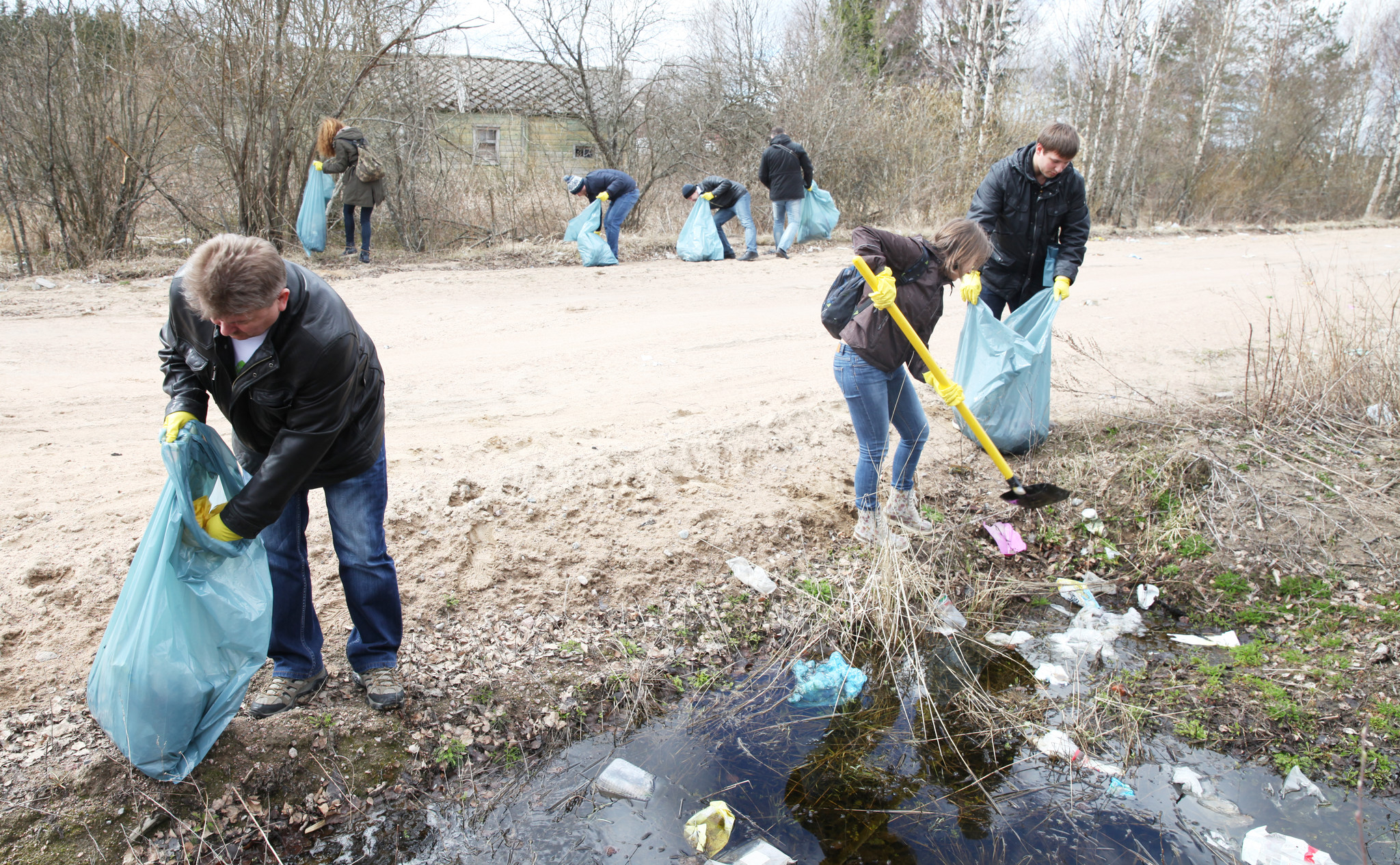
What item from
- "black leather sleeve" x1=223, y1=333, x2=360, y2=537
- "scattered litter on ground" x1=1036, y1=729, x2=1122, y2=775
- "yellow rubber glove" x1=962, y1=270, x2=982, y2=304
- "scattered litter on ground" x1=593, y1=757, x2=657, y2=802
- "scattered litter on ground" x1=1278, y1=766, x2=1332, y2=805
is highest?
"yellow rubber glove" x1=962, y1=270, x2=982, y2=304

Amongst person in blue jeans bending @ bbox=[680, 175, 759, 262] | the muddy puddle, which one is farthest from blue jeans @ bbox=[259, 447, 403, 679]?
person in blue jeans bending @ bbox=[680, 175, 759, 262]

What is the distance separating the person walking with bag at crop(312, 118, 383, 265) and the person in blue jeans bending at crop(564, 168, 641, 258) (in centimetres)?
187

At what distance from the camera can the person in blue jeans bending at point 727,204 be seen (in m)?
9.05

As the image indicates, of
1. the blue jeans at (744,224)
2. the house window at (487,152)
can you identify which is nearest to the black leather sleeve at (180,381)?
the blue jeans at (744,224)

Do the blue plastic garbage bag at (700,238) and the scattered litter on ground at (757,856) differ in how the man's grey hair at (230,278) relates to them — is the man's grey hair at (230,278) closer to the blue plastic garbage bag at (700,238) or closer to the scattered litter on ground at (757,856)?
the scattered litter on ground at (757,856)

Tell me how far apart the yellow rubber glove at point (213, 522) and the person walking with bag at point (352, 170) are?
6.42 metres

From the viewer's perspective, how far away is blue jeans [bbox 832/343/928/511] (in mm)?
3131

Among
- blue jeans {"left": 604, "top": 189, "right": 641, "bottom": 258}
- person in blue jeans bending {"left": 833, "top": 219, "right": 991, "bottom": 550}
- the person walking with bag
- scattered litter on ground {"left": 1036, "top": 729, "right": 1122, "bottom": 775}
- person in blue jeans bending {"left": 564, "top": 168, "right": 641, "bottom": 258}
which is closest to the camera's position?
scattered litter on ground {"left": 1036, "top": 729, "right": 1122, "bottom": 775}

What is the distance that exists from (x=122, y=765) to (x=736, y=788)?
170cm

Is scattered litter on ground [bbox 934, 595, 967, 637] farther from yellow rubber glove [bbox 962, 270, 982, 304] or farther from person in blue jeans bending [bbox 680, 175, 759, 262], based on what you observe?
person in blue jeans bending [bbox 680, 175, 759, 262]

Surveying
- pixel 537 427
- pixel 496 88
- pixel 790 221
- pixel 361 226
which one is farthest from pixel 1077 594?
pixel 496 88

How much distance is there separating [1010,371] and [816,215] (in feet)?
21.0

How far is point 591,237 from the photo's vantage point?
8.44 meters

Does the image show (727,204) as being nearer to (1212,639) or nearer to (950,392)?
(950,392)
